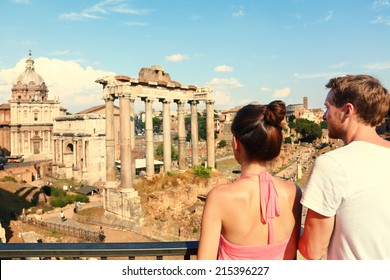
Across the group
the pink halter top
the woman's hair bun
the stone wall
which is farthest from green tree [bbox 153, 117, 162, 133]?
the pink halter top

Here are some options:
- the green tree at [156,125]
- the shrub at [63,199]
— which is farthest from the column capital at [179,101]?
the green tree at [156,125]

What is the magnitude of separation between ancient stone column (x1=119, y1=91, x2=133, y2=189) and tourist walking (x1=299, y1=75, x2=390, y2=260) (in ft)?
62.5

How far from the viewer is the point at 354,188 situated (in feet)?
7.67

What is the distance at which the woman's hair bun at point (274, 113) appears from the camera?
9.23 ft

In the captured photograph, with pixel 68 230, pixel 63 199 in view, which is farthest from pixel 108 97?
pixel 63 199

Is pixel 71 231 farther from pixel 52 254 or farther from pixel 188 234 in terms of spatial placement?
pixel 52 254

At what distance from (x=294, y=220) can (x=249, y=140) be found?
2.48 ft

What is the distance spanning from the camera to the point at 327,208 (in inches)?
94.9

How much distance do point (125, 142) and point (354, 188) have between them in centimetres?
1961

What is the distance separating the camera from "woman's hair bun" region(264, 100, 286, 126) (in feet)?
9.23

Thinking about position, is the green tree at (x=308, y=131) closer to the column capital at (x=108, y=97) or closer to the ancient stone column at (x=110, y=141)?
the ancient stone column at (x=110, y=141)

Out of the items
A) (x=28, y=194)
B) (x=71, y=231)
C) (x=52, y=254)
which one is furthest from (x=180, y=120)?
(x=52, y=254)

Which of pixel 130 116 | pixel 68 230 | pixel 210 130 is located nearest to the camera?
pixel 68 230

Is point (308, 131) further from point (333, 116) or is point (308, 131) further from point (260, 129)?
point (260, 129)
